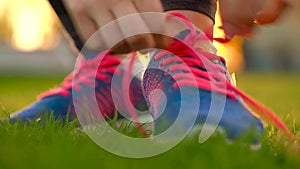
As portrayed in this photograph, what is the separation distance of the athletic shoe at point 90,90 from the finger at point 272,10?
619 millimetres

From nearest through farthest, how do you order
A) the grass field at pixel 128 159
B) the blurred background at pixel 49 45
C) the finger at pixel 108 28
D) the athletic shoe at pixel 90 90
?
the finger at pixel 108 28, the grass field at pixel 128 159, the athletic shoe at pixel 90 90, the blurred background at pixel 49 45

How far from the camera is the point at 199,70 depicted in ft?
5.43

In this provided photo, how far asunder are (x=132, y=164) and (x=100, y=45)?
0.29 metres

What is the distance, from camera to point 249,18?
5.05 ft

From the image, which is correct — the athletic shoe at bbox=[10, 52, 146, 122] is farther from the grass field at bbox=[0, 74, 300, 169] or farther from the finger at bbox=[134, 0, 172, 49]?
the finger at bbox=[134, 0, 172, 49]

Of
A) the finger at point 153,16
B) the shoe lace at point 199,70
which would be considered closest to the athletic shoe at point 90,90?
the shoe lace at point 199,70

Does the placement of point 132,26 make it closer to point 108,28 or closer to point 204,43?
point 108,28

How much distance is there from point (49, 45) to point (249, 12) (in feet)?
69.5

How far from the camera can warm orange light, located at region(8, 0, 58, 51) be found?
72.9 feet

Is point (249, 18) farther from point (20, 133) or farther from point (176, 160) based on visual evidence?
point (20, 133)

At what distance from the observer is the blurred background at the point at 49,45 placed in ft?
66.6

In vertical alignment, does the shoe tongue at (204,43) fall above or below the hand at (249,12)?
below

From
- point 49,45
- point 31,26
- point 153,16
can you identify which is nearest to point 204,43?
point 153,16

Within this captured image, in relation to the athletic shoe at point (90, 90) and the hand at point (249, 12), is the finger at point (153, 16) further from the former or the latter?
the athletic shoe at point (90, 90)
